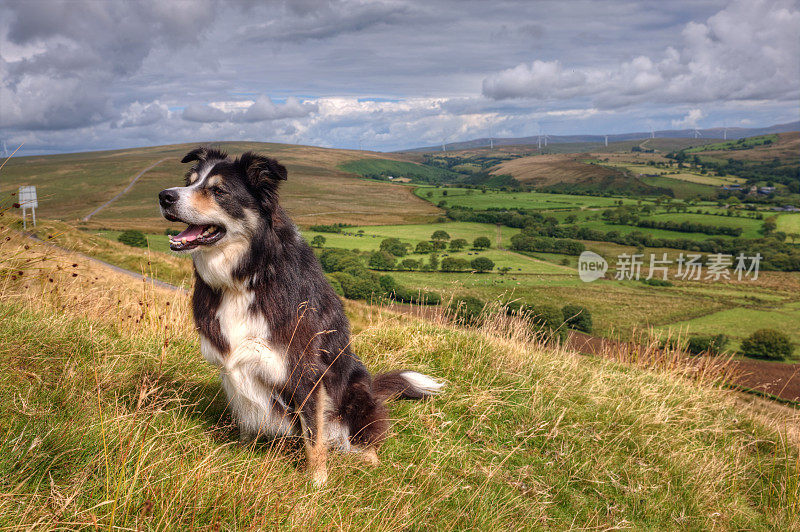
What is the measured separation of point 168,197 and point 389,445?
2.90 m

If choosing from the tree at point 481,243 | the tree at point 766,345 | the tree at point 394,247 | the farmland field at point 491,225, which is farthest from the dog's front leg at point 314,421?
the tree at point 481,243

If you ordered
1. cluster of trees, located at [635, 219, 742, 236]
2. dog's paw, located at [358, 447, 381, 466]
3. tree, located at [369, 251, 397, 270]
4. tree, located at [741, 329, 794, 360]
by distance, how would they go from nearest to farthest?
dog's paw, located at [358, 447, 381, 466] < tree, located at [741, 329, 794, 360] < tree, located at [369, 251, 397, 270] < cluster of trees, located at [635, 219, 742, 236]

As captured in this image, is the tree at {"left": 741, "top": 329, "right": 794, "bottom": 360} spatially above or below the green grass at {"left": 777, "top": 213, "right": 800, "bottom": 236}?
below

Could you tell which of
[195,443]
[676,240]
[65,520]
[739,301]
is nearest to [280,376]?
[195,443]

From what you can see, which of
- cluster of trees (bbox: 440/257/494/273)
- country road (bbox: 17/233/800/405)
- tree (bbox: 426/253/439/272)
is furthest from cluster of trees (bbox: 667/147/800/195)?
tree (bbox: 426/253/439/272)

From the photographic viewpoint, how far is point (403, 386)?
4.89m

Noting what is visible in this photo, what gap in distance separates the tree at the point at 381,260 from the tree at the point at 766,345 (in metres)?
53.2

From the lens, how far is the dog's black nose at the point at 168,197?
2.97 m

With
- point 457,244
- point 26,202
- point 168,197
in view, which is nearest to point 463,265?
point 457,244

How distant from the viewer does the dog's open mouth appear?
301cm

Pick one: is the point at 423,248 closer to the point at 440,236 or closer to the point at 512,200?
the point at 440,236

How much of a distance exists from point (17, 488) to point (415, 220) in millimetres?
108314

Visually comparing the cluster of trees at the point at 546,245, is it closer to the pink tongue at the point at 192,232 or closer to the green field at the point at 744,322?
the green field at the point at 744,322

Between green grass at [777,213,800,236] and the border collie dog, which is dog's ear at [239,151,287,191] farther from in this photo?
green grass at [777,213,800,236]
